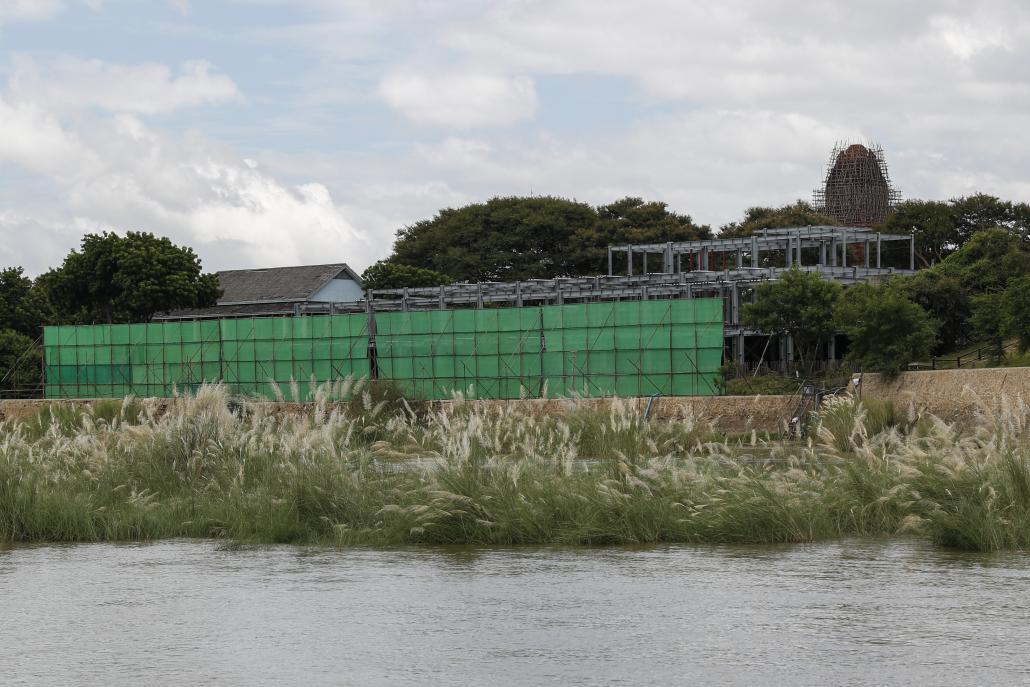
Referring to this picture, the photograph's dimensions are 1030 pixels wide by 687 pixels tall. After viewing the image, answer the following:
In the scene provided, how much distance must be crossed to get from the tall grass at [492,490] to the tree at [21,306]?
58159 millimetres

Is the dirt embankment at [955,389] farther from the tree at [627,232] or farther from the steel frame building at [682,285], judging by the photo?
the tree at [627,232]

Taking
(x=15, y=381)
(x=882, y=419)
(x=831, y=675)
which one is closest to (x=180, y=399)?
(x=831, y=675)

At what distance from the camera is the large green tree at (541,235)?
87.4 metres

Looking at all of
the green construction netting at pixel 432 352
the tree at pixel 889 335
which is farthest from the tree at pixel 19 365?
the tree at pixel 889 335

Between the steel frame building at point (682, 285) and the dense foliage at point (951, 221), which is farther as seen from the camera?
the dense foliage at point (951, 221)

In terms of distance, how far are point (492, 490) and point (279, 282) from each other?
7248 centimetres

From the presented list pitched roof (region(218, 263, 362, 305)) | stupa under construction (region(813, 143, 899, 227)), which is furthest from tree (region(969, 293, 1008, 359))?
stupa under construction (region(813, 143, 899, 227))

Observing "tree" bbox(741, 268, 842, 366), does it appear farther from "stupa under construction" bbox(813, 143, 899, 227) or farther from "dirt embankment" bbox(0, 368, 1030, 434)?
"stupa under construction" bbox(813, 143, 899, 227)

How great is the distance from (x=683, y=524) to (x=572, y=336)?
35.5 meters

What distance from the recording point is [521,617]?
398 inches

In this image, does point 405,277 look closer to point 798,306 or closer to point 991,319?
point 798,306

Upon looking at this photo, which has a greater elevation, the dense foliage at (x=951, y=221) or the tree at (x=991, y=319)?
the dense foliage at (x=951, y=221)

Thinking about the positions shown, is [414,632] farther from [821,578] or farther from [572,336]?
[572,336]

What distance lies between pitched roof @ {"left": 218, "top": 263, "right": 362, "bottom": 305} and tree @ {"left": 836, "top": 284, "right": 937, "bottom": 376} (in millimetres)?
45623
